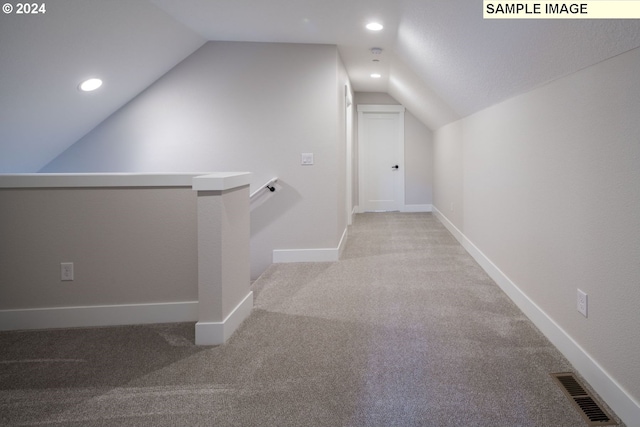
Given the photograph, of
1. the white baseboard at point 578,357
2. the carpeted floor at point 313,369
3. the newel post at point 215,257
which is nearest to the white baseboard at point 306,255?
the carpeted floor at point 313,369

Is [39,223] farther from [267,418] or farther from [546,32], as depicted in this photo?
[546,32]

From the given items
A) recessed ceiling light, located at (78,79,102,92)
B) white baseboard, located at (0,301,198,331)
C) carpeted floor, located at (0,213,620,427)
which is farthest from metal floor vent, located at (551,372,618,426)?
recessed ceiling light, located at (78,79,102,92)

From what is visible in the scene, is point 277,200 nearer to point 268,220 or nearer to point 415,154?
point 268,220

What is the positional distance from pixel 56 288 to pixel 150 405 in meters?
1.28

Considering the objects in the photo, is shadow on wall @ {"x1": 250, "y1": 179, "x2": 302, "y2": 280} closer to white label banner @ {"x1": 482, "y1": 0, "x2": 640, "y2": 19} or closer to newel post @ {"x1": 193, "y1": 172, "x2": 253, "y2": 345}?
newel post @ {"x1": 193, "y1": 172, "x2": 253, "y2": 345}

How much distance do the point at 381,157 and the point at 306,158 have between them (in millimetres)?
3842

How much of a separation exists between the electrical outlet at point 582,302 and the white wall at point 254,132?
2.49 metres

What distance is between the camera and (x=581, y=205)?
1781mm

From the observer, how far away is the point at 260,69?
3928mm

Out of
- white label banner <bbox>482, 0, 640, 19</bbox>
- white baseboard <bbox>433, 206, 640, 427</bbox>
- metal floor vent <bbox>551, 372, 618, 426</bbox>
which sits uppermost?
white label banner <bbox>482, 0, 640, 19</bbox>

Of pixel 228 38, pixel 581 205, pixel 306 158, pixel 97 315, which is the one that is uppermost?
pixel 228 38

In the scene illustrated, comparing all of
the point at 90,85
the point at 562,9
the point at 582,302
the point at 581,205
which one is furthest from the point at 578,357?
the point at 90,85

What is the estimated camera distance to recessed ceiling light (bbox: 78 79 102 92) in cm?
323

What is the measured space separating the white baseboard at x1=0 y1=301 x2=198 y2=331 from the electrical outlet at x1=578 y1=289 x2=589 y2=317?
2.13 m
